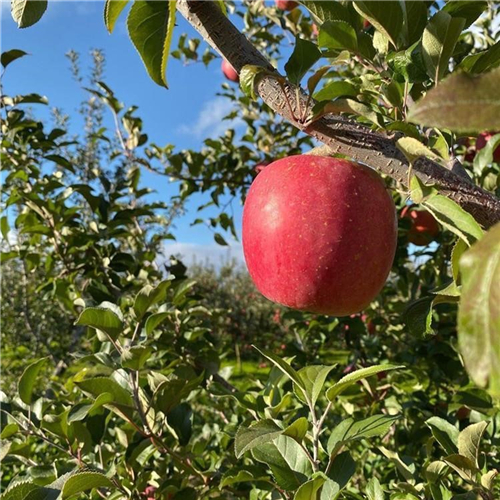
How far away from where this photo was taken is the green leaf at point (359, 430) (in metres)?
0.79

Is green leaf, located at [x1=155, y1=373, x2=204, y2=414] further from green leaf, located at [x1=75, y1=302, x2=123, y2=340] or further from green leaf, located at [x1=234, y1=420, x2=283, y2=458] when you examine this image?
green leaf, located at [x1=234, y1=420, x2=283, y2=458]

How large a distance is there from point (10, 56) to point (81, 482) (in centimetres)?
170

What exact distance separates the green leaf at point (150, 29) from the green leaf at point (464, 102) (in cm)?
44

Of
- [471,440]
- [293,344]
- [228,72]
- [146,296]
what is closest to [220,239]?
[293,344]

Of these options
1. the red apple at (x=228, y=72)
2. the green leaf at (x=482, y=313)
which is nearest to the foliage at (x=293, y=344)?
the green leaf at (x=482, y=313)

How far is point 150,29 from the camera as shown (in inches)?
26.0

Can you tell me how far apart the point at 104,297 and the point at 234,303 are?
8.83m

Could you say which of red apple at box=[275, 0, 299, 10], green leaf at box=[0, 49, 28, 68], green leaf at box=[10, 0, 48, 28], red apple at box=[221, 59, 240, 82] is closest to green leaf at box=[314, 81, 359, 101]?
green leaf at box=[10, 0, 48, 28]

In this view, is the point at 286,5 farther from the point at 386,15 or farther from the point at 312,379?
the point at 312,379

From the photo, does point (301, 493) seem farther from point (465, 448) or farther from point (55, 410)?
point (55, 410)

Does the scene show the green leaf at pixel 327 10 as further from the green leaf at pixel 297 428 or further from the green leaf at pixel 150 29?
the green leaf at pixel 297 428

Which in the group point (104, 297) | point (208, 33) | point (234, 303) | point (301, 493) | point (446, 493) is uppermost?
point (208, 33)

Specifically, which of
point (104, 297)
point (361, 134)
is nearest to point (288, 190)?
point (361, 134)

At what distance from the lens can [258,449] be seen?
866 millimetres
